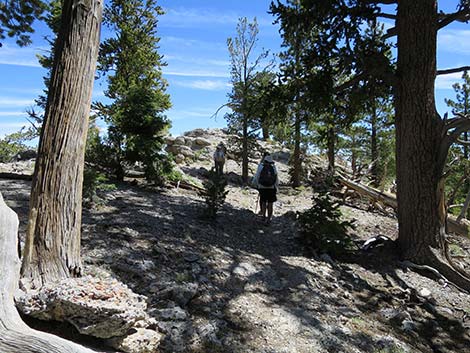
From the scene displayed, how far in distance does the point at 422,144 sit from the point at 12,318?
815cm

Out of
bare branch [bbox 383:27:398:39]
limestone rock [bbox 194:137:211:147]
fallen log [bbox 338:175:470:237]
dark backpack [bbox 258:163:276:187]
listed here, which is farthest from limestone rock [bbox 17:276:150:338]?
limestone rock [bbox 194:137:211:147]

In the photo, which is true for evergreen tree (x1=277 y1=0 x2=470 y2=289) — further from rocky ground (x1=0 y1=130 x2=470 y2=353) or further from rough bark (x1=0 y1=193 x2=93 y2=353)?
rough bark (x1=0 y1=193 x2=93 y2=353)

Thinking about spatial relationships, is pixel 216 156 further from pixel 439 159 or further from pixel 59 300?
pixel 59 300

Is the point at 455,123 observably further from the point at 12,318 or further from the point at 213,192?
the point at 12,318

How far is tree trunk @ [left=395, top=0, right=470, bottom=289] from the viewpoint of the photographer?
25.9ft

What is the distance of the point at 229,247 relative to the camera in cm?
694

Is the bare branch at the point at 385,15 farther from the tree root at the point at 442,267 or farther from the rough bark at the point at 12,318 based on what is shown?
the rough bark at the point at 12,318

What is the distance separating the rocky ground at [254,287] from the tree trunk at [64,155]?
1052 mm

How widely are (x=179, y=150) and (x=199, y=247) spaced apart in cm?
1916

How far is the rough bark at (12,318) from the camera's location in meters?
2.62

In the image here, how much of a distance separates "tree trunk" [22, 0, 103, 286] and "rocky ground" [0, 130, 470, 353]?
1.05m

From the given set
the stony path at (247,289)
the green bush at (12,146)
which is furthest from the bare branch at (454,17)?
the green bush at (12,146)

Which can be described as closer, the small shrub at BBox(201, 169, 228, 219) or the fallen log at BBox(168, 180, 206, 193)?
the small shrub at BBox(201, 169, 228, 219)

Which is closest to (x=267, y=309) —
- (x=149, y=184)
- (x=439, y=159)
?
(x=439, y=159)
